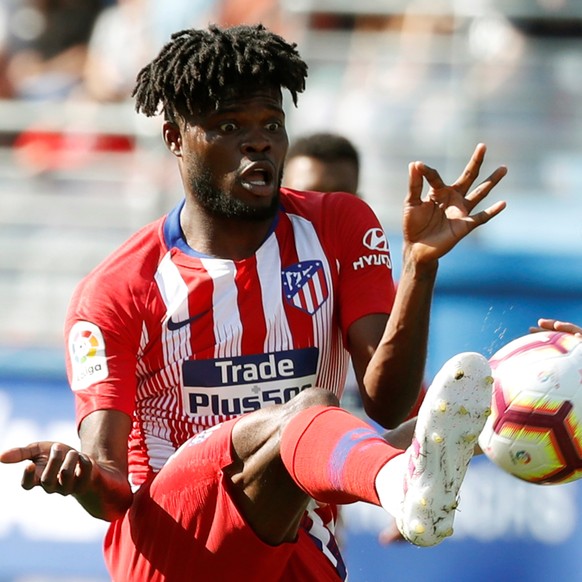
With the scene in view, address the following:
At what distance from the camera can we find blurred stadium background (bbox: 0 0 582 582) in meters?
7.43

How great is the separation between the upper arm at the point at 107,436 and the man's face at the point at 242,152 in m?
0.78

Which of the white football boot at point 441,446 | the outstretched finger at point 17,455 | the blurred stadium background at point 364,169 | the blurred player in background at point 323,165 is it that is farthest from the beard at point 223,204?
the blurred stadium background at point 364,169

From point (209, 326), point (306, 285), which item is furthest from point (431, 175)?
point (209, 326)

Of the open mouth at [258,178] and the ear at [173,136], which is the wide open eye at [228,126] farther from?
the ear at [173,136]

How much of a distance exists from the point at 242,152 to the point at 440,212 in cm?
71

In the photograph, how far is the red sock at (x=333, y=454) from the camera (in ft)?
11.3

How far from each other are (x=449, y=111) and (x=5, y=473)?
11.5 feet

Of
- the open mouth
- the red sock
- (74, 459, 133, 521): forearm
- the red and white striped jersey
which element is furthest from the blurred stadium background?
the red sock

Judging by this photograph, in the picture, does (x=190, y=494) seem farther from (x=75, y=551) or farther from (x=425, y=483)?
(x=75, y=551)

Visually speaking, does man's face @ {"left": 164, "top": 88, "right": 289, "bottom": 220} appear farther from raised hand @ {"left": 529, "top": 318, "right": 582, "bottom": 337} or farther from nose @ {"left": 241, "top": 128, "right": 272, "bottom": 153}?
raised hand @ {"left": 529, "top": 318, "right": 582, "bottom": 337}

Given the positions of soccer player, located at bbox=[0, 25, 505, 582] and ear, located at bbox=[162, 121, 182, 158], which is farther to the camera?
ear, located at bbox=[162, 121, 182, 158]

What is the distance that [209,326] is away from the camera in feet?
14.4

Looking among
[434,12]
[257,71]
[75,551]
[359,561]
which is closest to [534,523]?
[359,561]

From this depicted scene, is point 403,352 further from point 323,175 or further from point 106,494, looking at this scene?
point 323,175
